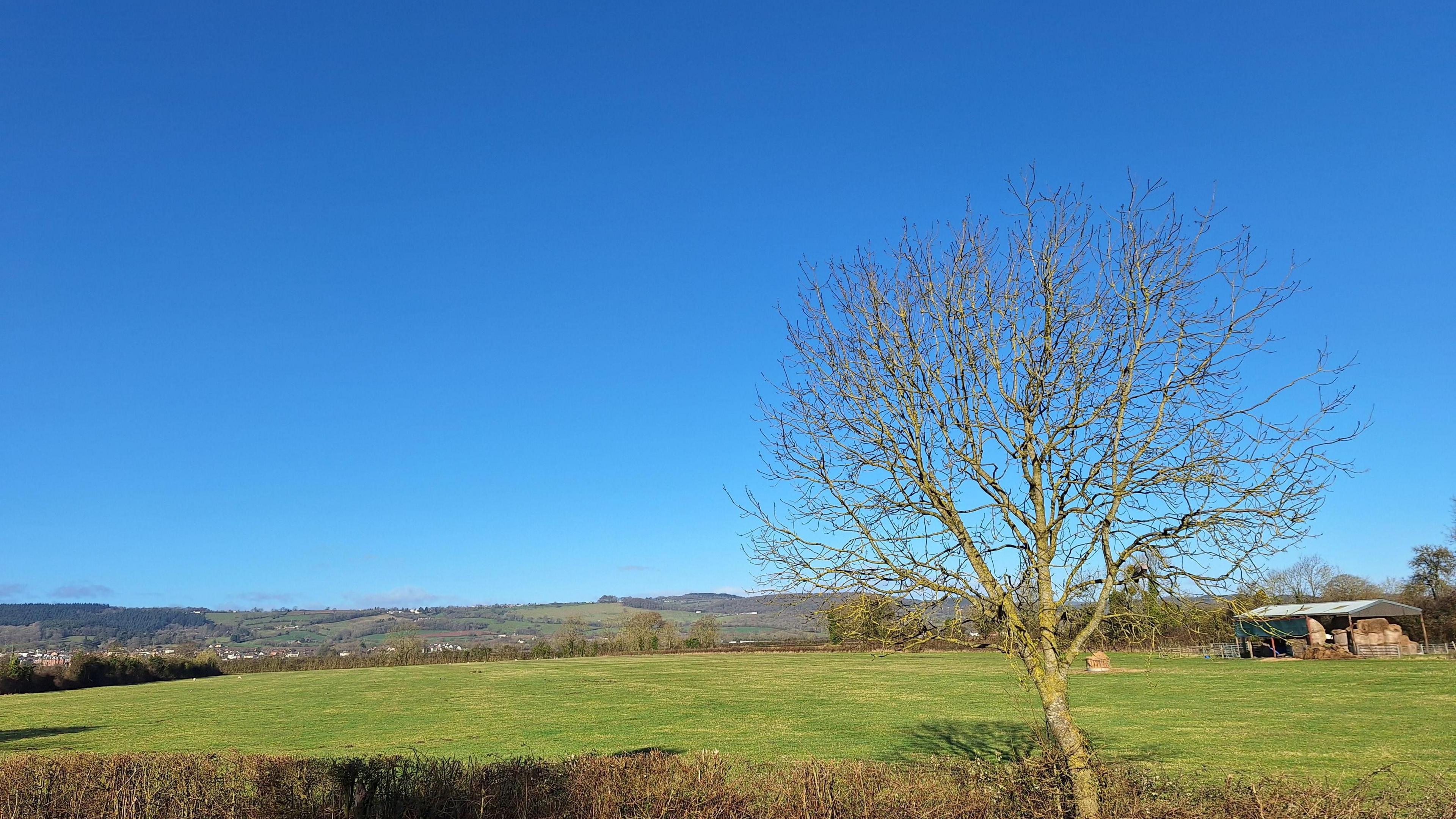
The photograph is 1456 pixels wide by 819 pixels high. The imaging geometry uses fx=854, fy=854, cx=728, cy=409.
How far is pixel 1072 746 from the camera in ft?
24.2

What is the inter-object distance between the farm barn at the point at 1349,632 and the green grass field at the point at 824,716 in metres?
4.18

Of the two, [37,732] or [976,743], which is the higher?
[976,743]

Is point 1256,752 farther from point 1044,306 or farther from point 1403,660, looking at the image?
point 1403,660

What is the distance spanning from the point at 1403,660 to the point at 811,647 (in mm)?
66605

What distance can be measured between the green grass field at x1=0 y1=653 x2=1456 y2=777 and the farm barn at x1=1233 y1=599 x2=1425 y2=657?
418cm

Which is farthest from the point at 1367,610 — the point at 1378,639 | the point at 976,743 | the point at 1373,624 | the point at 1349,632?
the point at 976,743

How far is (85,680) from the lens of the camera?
7775cm

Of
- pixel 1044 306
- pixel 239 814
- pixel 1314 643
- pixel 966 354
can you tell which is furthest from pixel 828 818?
pixel 1314 643

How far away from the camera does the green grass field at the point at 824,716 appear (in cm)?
2373

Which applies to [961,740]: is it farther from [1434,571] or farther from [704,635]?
[704,635]

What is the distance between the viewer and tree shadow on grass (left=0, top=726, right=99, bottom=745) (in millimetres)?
34156

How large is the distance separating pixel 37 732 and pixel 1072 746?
44820 millimetres

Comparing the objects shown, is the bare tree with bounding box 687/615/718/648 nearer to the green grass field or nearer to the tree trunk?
the green grass field

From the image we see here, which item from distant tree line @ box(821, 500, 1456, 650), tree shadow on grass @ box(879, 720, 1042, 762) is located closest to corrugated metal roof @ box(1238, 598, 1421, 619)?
tree shadow on grass @ box(879, 720, 1042, 762)
